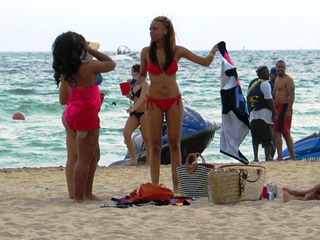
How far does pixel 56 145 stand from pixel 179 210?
10.4m

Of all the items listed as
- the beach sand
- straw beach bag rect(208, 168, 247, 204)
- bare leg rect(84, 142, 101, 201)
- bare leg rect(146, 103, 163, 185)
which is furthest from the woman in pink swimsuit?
straw beach bag rect(208, 168, 247, 204)

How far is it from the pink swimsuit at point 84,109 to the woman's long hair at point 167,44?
0.73 meters

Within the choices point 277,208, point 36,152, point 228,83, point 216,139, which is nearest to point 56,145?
point 36,152

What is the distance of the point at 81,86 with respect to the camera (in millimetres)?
7082

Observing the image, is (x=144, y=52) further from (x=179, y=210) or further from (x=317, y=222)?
(x=317, y=222)

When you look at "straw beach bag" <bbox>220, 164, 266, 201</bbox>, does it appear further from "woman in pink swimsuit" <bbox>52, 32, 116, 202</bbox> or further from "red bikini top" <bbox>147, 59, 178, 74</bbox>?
"woman in pink swimsuit" <bbox>52, 32, 116, 202</bbox>

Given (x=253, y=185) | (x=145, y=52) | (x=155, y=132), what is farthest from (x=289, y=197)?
(x=145, y=52)

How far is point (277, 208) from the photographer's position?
269 inches

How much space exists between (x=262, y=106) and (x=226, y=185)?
4.74 metres

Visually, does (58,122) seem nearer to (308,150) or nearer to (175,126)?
(308,150)

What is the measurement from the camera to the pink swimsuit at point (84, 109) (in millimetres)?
7051

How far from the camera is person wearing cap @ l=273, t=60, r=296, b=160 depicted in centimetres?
1180

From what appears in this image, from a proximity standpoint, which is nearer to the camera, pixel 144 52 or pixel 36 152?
pixel 144 52

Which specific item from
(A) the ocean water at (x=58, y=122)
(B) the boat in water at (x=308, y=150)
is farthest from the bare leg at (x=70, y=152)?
(B) the boat in water at (x=308, y=150)
